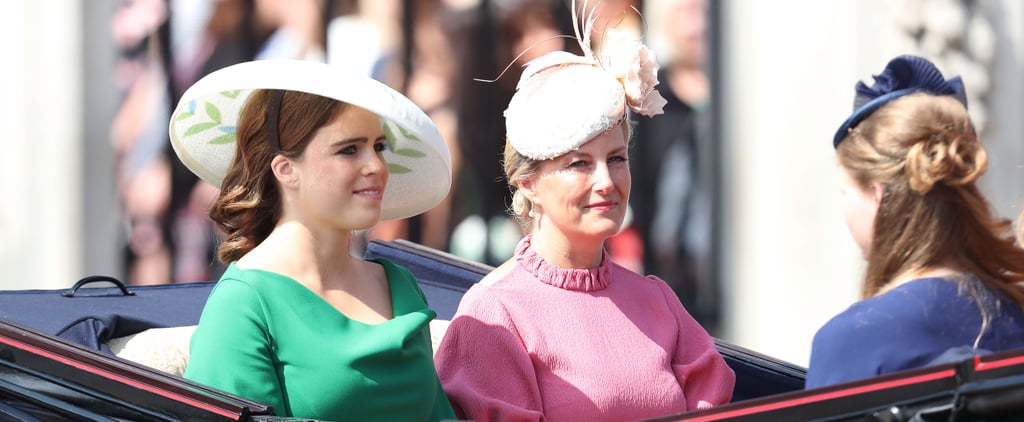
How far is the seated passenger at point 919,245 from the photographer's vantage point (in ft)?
6.48

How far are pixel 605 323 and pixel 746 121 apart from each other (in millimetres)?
2639

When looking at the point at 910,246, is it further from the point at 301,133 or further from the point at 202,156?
the point at 202,156

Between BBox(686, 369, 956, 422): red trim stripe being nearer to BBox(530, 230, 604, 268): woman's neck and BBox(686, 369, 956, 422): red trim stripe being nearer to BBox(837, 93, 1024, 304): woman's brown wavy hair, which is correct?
BBox(837, 93, 1024, 304): woman's brown wavy hair

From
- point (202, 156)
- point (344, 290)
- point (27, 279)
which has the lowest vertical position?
point (27, 279)

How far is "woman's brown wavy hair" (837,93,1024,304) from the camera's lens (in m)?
2.01

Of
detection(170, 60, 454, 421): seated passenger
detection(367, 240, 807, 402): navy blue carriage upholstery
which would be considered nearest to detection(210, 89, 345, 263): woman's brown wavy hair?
detection(170, 60, 454, 421): seated passenger

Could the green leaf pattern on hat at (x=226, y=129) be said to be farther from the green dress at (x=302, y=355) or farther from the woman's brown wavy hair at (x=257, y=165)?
the green dress at (x=302, y=355)

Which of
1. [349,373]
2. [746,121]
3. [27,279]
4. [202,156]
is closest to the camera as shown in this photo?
[349,373]

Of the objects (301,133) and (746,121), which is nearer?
(301,133)

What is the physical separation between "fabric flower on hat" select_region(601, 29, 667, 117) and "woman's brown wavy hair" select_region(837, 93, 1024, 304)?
558 mm

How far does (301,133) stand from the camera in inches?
90.6

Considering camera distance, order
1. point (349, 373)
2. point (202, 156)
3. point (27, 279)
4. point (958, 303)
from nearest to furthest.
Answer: point (958, 303)
point (349, 373)
point (202, 156)
point (27, 279)

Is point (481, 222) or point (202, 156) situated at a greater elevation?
point (202, 156)

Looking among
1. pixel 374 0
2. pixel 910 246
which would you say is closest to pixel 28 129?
pixel 374 0
